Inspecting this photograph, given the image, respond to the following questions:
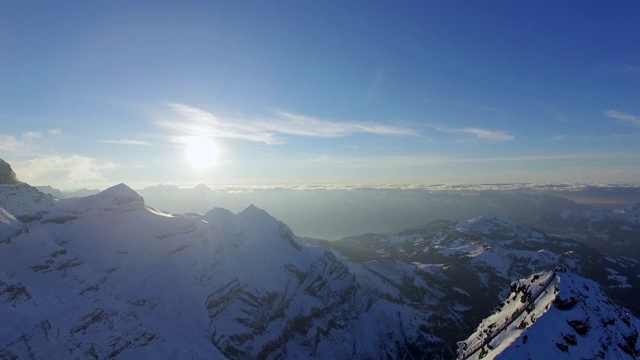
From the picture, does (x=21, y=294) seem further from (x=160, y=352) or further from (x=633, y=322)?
(x=633, y=322)

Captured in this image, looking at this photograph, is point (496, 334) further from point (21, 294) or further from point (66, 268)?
point (66, 268)

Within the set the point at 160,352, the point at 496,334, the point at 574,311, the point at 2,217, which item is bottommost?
the point at 160,352

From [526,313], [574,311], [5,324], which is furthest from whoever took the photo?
[5,324]

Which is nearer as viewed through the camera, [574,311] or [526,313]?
[574,311]

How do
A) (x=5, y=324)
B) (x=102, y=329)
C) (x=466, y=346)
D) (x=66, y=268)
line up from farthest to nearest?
(x=66, y=268) < (x=102, y=329) < (x=466, y=346) < (x=5, y=324)

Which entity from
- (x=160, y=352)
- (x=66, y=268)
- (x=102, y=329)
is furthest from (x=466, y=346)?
(x=66, y=268)

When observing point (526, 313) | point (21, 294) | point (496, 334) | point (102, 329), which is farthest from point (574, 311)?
point (21, 294)

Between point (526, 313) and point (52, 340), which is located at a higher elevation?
point (526, 313)
